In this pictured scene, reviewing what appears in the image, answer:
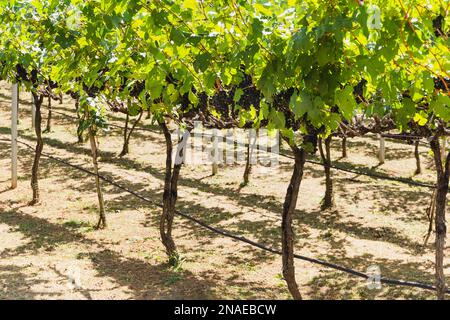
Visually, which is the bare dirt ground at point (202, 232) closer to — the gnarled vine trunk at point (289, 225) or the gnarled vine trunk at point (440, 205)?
the gnarled vine trunk at point (289, 225)

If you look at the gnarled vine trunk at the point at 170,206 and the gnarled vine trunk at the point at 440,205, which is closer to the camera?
the gnarled vine trunk at the point at 440,205

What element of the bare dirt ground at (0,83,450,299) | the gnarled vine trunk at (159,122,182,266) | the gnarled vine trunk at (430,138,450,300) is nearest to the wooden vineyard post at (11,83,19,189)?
the bare dirt ground at (0,83,450,299)

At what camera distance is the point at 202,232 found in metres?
10.4

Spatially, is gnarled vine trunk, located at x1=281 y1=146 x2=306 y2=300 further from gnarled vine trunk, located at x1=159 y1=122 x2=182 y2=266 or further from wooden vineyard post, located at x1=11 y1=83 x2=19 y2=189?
wooden vineyard post, located at x1=11 y1=83 x2=19 y2=189

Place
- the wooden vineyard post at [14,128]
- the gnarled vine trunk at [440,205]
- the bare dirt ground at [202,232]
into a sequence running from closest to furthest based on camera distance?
the gnarled vine trunk at [440,205], the bare dirt ground at [202,232], the wooden vineyard post at [14,128]

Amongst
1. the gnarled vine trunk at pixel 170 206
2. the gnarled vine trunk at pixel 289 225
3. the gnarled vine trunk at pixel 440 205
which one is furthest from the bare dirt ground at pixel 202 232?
the gnarled vine trunk at pixel 440 205

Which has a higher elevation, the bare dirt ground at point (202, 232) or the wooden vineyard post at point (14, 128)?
the wooden vineyard post at point (14, 128)

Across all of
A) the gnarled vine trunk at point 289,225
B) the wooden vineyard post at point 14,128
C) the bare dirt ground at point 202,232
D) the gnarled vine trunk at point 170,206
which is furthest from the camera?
the wooden vineyard post at point 14,128

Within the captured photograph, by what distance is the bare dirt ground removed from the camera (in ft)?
25.2

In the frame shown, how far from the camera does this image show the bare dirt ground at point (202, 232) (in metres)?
7.68

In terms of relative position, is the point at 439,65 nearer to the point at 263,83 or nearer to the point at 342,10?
the point at 342,10

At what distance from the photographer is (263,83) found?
3.77m

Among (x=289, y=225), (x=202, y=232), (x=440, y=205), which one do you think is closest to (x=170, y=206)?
(x=202, y=232)

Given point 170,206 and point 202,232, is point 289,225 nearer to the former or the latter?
point 170,206
